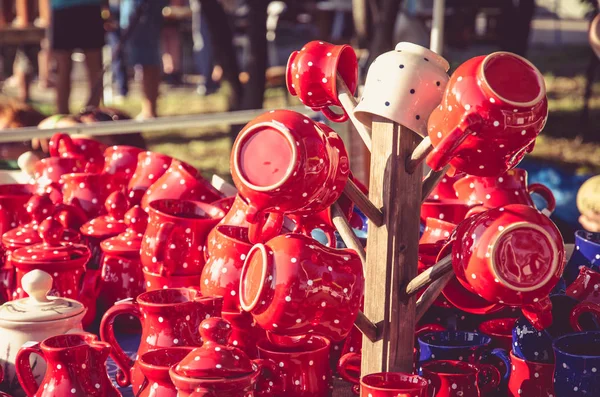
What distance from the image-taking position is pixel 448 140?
112 centimetres

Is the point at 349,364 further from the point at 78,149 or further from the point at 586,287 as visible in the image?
the point at 78,149

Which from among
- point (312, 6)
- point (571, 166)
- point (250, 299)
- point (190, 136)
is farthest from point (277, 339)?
point (312, 6)

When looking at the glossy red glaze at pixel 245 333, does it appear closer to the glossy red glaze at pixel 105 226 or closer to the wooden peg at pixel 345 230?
the wooden peg at pixel 345 230

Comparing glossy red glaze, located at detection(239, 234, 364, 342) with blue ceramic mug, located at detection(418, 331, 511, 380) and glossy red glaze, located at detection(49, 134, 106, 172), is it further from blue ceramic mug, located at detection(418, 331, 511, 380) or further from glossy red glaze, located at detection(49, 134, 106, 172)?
glossy red glaze, located at detection(49, 134, 106, 172)

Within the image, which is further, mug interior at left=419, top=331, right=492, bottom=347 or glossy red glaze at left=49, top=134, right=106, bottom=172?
glossy red glaze at left=49, top=134, right=106, bottom=172

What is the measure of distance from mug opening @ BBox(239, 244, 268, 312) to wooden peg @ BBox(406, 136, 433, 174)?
0.81ft

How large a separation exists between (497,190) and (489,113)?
2.27 ft

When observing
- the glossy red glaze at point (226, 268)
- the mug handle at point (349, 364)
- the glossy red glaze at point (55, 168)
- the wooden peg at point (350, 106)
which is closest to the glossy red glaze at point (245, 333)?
the glossy red glaze at point (226, 268)

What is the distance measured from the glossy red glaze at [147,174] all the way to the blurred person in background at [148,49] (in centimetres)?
404

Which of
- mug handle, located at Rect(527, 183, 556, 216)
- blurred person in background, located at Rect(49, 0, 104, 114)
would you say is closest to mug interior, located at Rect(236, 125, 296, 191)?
mug handle, located at Rect(527, 183, 556, 216)

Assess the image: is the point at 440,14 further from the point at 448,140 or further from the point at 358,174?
the point at 448,140

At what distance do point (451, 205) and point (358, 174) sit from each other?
1.54 m

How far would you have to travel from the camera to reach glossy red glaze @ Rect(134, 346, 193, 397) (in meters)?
1.29

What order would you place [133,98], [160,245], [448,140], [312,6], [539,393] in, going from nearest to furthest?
[448,140]
[539,393]
[160,245]
[133,98]
[312,6]
